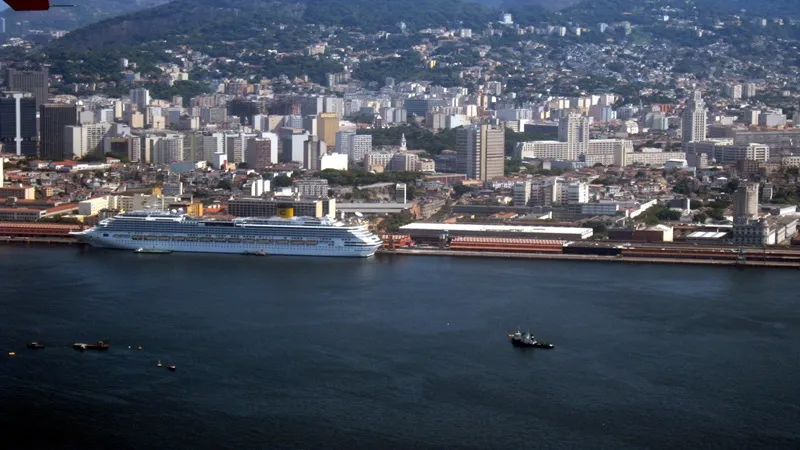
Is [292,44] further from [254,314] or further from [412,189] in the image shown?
[254,314]

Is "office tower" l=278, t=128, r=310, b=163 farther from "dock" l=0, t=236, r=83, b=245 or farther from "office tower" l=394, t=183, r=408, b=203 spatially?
"dock" l=0, t=236, r=83, b=245

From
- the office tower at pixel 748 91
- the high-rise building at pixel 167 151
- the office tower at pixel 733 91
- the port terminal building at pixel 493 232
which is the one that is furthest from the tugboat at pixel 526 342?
the office tower at pixel 748 91

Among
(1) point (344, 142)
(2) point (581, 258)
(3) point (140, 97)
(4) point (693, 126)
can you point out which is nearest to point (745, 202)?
(2) point (581, 258)

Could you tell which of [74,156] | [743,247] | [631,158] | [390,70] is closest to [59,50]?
[390,70]

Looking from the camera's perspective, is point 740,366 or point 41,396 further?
point 740,366

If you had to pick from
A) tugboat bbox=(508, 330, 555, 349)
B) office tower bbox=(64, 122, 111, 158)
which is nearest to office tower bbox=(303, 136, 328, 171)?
office tower bbox=(64, 122, 111, 158)

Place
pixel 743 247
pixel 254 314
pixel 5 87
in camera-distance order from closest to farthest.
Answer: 1. pixel 254 314
2. pixel 743 247
3. pixel 5 87

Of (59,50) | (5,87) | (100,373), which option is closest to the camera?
(100,373)

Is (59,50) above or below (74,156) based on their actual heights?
above
